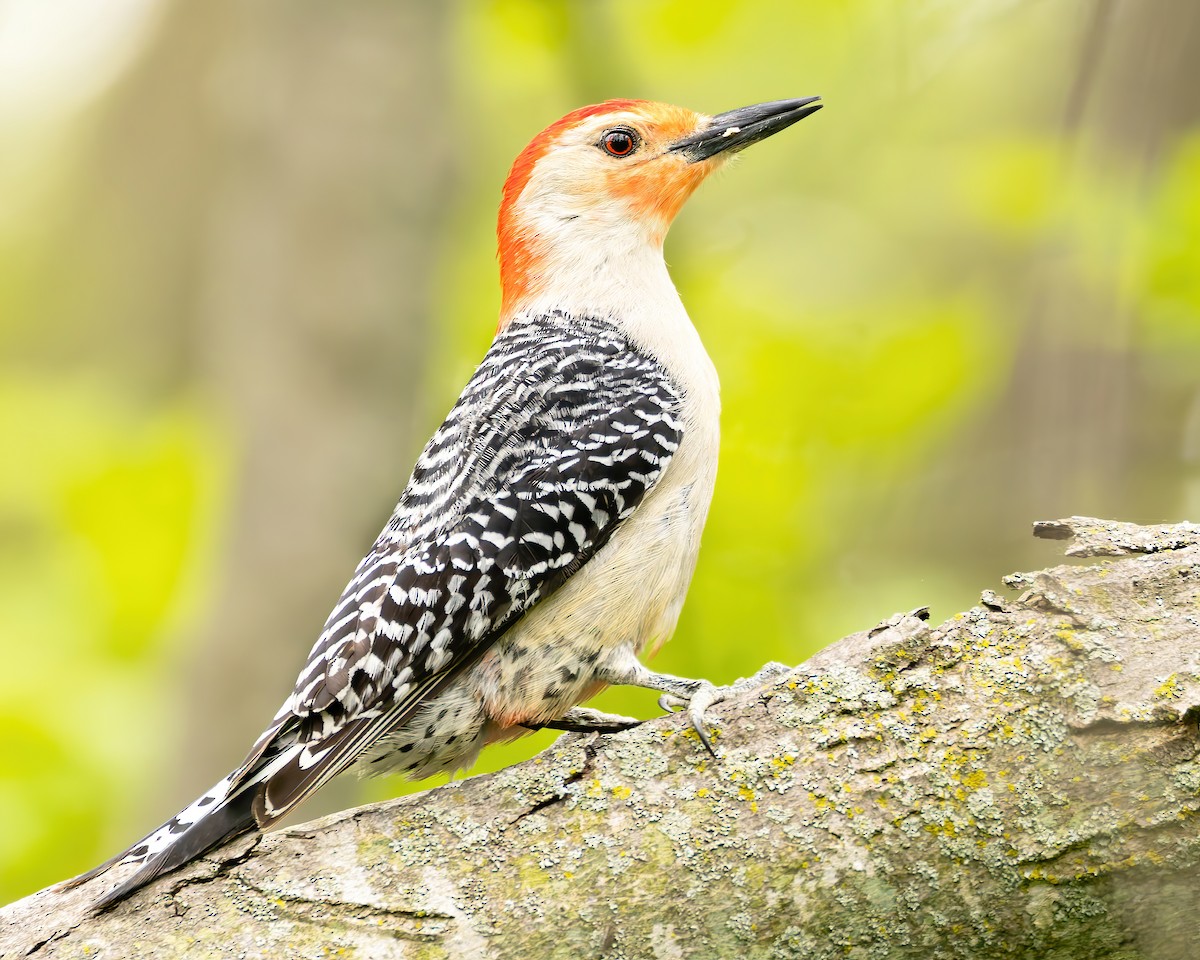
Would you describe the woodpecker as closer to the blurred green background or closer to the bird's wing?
the bird's wing

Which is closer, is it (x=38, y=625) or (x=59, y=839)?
(x=59, y=839)

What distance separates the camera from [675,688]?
352 centimetres

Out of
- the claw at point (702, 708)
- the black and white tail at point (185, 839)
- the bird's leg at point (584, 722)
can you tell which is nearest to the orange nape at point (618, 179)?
the bird's leg at point (584, 722)

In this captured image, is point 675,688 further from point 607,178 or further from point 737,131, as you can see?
point 737,131

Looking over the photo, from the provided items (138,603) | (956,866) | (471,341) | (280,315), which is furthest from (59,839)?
(956,866)

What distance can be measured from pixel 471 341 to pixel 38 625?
333cm

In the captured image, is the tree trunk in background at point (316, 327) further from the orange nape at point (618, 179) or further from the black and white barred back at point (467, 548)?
the black and white barred back at point (467, 548)

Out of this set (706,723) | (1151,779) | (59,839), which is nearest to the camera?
(1151,779)

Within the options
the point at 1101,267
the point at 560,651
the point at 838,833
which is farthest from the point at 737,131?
the point at 838,833

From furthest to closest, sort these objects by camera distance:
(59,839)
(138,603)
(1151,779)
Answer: (138,603)
(59,839)
(1151,779)

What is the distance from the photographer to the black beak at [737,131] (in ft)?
16.8

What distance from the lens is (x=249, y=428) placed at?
6.69 m

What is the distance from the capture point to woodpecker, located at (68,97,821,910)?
3463mm

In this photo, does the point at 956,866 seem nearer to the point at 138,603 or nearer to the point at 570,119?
the point at 570,119
